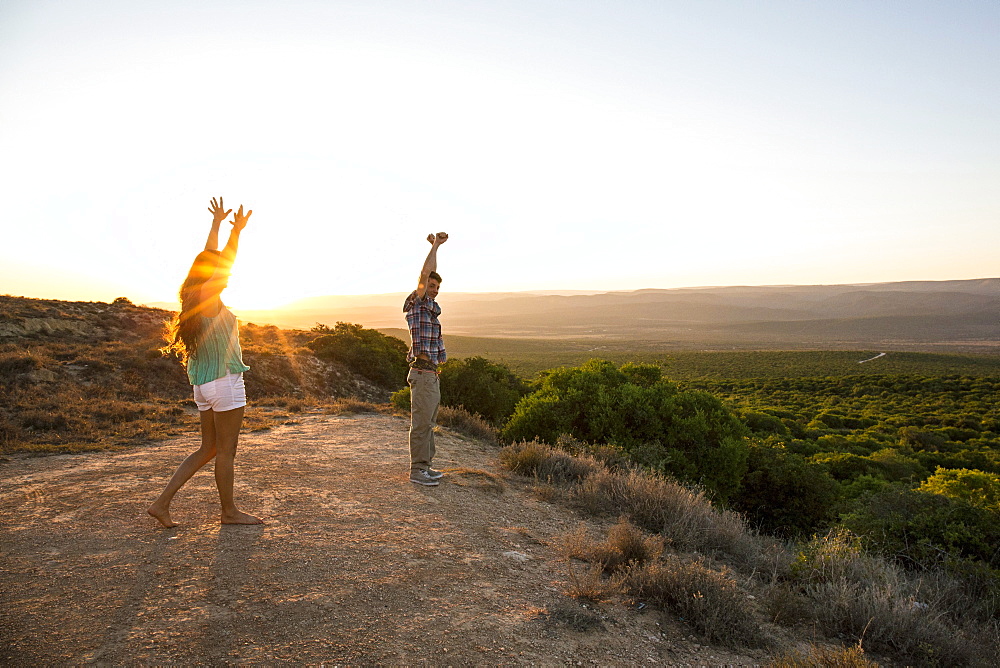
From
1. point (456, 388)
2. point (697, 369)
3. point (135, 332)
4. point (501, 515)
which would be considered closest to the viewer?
point (501, 515)

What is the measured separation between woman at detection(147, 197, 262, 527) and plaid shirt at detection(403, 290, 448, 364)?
1.81 metres

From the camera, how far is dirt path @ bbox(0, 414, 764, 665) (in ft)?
9.32

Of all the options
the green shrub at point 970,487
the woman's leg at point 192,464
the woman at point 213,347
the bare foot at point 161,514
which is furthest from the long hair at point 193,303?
the green shrub at point 970,487

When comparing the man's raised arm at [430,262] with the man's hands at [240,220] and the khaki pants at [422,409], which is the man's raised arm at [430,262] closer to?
the khaki pants at [422,409]

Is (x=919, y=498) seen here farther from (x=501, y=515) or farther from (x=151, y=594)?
(x=151, y=594)

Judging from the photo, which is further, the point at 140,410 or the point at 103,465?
the point at 140,410

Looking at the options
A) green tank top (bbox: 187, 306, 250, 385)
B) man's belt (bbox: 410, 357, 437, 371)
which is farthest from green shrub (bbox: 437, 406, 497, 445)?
green tank top (bbox: 187, 306, 250, 385)

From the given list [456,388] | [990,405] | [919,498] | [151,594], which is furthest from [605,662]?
[990,405]

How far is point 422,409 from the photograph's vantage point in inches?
223

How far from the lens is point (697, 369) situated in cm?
5784

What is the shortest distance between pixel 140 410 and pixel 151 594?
796cm

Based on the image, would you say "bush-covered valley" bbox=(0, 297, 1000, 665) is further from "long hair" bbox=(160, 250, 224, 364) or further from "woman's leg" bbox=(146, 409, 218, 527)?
"long hair" bbox=(160, 250, 224, 364)

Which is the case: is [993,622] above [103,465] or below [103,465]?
below

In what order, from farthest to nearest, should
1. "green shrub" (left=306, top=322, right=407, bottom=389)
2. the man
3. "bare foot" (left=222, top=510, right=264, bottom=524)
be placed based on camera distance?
1. "green shrub" (left=306, top=322, right=407, bottom=389)
2. the man
3. "bare foot" (left=222, top=510, right=264, bottom=524)
